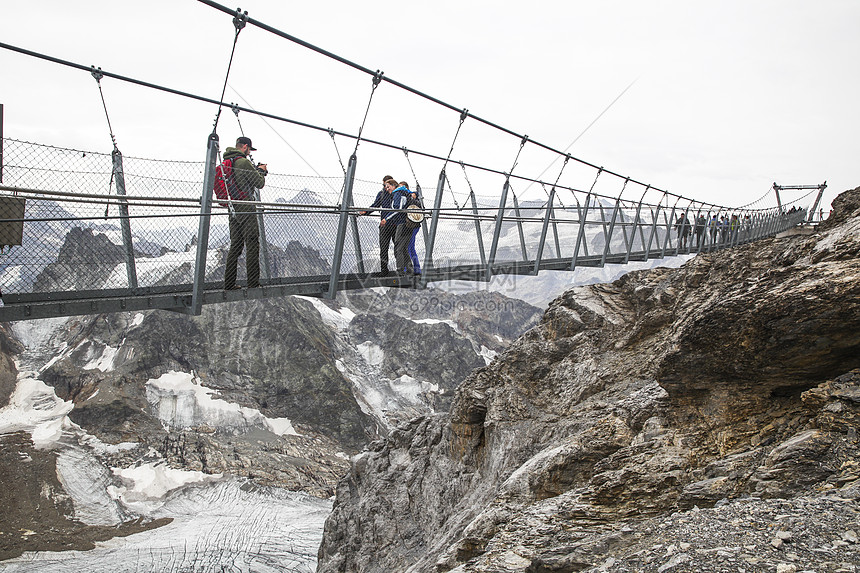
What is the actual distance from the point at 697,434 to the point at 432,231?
17.1 feet

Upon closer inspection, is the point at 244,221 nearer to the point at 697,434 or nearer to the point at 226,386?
the point at 697,434

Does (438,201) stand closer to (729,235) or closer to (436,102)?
(436,102)

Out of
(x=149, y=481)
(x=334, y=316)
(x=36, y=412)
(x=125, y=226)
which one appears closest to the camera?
(x=125, y=226)

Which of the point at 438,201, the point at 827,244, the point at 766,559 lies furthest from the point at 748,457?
the point at 438,201

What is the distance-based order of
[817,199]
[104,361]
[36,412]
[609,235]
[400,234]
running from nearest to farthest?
[400,234]
[609,235]
[817,199]
[36,412]
[104,361]

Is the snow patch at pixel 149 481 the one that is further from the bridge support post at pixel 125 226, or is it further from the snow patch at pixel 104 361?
Answer: the bridge support post at pixel 125 226

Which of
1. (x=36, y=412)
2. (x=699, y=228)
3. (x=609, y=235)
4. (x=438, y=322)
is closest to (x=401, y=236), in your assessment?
(x=609, y=235)

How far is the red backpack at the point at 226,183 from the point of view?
690 cm

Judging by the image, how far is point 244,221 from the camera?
702 cm

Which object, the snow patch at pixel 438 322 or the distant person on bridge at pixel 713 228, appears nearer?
the distant person on bridge at pixel 713 228

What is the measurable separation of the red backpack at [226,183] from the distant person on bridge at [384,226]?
241cm

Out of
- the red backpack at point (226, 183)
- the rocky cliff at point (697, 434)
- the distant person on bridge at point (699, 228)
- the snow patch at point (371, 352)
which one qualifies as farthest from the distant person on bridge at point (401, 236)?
the snow patch at point (371, 352)

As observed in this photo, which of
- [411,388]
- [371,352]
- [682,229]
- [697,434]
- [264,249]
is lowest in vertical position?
[411,388]

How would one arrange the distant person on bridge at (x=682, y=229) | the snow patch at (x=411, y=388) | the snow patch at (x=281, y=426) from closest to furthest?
the distant person on bridge at (x=682, y=229), the snow patch at (x=281, y=426), the snow patch at (x=411, y=388)
